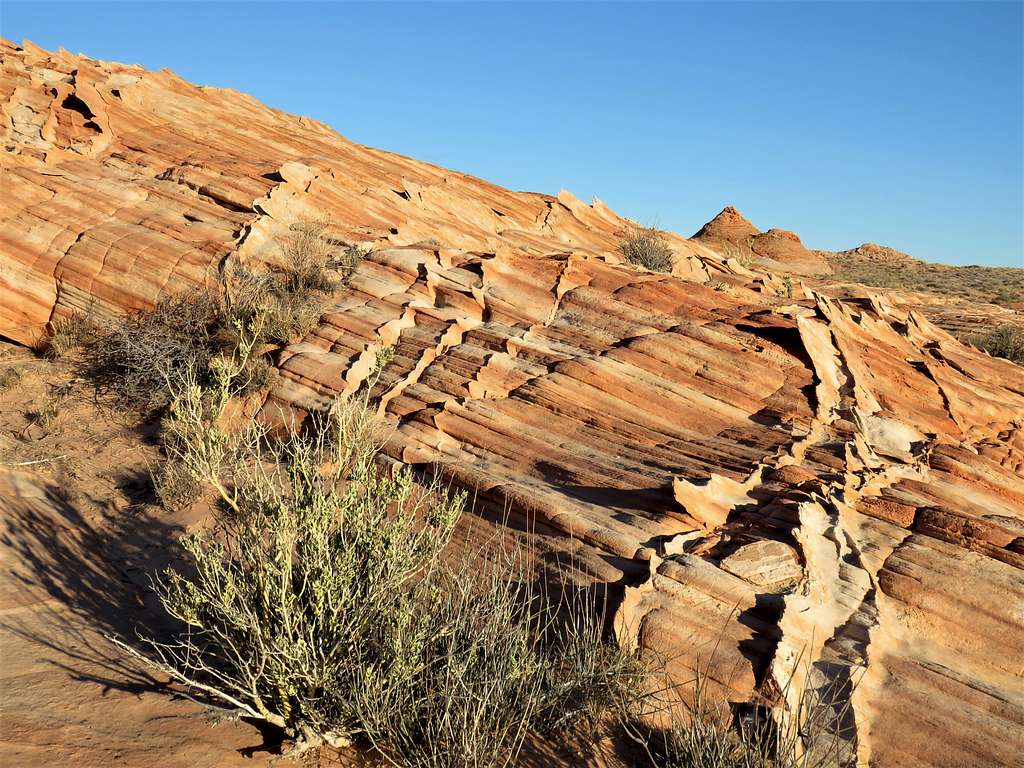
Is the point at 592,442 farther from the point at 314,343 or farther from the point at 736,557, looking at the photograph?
the point at 314,343

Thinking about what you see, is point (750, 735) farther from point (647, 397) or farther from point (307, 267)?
point (307, 267)

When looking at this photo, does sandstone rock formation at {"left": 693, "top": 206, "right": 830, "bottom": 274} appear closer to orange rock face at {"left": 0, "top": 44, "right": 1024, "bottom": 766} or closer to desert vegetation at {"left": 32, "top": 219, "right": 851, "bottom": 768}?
orange rock face at {"left": 0, "top": 44, "right": 1024, "bottom": 766}

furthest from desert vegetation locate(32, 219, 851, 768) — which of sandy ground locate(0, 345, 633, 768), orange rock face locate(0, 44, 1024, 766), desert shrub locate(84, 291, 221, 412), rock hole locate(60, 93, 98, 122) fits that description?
rock hole locate(60, 93, 98, 122)

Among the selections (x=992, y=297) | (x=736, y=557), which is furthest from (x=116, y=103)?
(x=992, y=297)

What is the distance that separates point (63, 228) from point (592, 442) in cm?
1018

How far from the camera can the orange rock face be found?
5320mm

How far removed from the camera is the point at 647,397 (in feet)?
28.0

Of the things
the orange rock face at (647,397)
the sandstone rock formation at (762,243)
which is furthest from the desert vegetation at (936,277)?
the orange rock face at (647,397)

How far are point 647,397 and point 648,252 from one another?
765 cm

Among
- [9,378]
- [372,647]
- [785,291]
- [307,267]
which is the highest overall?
[785,291]

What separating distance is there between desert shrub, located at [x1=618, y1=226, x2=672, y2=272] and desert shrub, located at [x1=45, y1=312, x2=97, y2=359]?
397 inches

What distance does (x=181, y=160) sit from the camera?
14.5 meters

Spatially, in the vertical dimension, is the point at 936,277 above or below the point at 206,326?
above

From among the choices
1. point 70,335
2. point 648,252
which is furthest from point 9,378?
point 648,252
